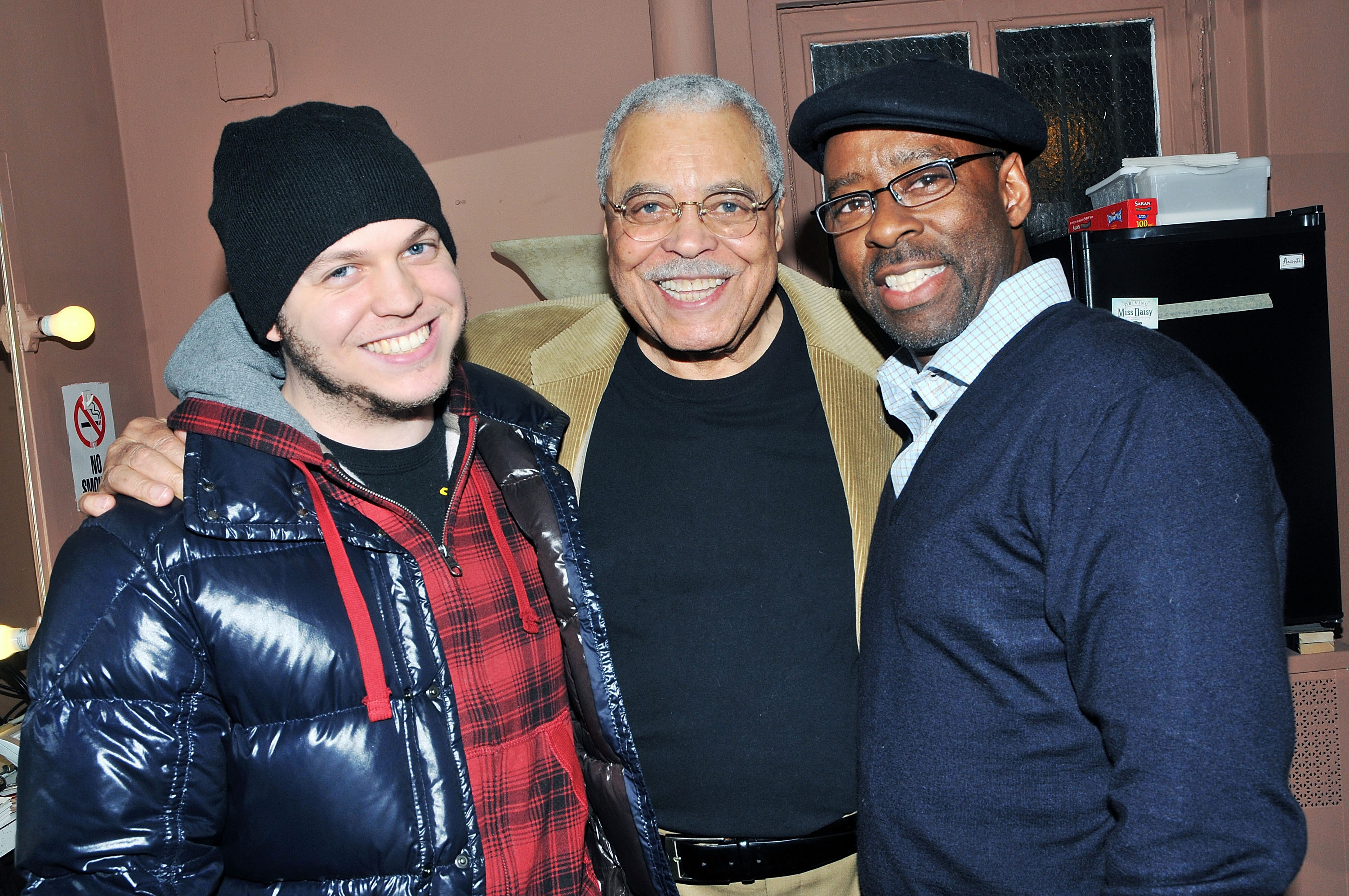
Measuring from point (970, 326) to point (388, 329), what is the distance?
864mm

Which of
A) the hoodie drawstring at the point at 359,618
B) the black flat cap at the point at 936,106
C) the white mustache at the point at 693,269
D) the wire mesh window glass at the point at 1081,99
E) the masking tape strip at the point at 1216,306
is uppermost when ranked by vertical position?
the wire mesh window glass at the point at 1081,99

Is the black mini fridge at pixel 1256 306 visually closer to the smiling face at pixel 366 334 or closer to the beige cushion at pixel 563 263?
the beige cushion at pixel 563 263

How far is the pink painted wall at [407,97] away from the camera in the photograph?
289cm

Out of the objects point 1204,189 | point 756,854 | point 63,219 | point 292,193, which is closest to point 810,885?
point 756,854

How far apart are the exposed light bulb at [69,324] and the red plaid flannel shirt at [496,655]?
1219 millimetres

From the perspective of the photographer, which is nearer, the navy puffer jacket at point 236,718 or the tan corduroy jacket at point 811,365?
the navy puffer jacket at point 236,718

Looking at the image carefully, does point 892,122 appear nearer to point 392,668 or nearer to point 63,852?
Result: point 392,668

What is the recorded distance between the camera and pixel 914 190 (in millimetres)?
1392

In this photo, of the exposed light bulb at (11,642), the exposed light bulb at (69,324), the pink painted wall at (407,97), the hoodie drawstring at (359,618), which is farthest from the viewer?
the pink painted wall at (407,97)

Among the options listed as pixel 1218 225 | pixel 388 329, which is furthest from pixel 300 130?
pixel 1218 225

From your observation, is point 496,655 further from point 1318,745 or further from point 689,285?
point 1318,745

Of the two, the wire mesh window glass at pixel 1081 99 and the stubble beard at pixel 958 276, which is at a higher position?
the wire mesh window glass at pixel 1081 99

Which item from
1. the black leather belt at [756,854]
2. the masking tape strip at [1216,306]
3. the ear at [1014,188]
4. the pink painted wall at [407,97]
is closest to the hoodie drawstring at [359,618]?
the black leather belt at [756,854]

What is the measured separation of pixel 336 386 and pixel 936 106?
100 cm
